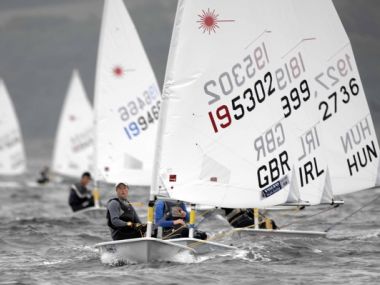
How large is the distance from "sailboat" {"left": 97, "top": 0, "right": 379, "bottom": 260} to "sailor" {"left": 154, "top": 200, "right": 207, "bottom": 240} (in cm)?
66

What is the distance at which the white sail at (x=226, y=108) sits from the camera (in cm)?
1391

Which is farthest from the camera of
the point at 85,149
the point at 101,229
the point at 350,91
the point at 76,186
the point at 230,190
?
the point at 85,149

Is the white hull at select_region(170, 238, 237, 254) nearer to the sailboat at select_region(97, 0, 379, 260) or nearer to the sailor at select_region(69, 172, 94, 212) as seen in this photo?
the sailboat at select_region(97, 0, 379, 260)

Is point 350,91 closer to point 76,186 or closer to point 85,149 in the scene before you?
point 76,186

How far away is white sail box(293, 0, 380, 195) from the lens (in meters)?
15.7

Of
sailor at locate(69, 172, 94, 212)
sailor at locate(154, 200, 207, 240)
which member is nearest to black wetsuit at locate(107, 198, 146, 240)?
sailor at locate(154, 200, 207, 240)

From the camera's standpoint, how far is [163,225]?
47.9 feet

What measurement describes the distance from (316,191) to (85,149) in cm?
2483

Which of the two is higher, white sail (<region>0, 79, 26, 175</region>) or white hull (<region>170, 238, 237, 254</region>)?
white sail (<region>0, 79, 26, 175</region>)

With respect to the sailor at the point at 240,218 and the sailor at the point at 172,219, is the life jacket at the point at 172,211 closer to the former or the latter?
the sailor at the point at 172,219

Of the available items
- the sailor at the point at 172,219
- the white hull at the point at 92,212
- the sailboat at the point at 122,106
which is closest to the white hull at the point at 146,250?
the sailor at the point at 172,219

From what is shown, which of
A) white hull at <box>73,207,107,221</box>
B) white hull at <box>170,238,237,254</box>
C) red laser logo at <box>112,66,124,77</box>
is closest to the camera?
white hull at <box>170,238,237,254</box>

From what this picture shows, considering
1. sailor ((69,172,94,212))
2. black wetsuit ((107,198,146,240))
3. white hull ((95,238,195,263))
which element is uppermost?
sailor ((69,172,94,212))

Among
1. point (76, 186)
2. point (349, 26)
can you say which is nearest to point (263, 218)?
point (76, 186)
